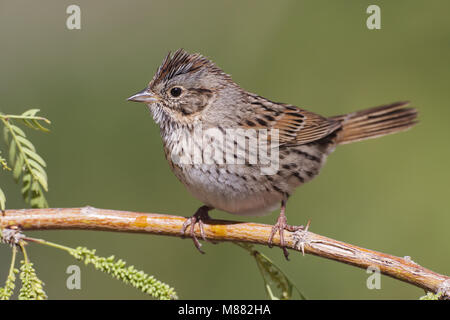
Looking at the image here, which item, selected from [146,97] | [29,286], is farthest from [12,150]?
[146,97]

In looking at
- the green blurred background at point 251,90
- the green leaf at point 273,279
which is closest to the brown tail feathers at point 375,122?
the green blurred background at point 251,90

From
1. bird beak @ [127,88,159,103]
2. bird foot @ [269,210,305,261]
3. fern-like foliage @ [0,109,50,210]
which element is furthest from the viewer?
bird beak @ [127,88,159,103]

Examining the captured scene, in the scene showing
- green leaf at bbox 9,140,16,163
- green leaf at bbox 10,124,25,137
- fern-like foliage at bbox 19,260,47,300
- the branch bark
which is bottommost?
fern-like foliage at bbox 19,260,47,300

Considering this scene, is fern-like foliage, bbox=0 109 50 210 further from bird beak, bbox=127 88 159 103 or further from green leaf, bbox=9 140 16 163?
bird beak, bbox=127 88 159 103

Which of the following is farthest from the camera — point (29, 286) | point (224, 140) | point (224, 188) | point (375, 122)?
point (375, 122)

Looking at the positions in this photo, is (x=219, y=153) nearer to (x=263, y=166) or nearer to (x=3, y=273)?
(x=263, y=166)

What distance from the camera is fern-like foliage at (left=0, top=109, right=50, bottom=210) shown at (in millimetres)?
2299

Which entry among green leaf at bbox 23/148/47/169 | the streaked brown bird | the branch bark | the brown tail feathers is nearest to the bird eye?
the streaked brown bird

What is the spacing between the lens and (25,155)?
2365 millimetres

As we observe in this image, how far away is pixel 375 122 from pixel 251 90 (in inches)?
42.3

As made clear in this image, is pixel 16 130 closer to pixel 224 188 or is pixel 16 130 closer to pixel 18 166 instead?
pixel 18 166

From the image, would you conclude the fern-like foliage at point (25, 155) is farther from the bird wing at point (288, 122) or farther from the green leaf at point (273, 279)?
the bird wing at point (288, 122)

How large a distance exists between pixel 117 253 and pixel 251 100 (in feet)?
5.79

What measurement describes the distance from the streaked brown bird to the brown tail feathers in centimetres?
46
